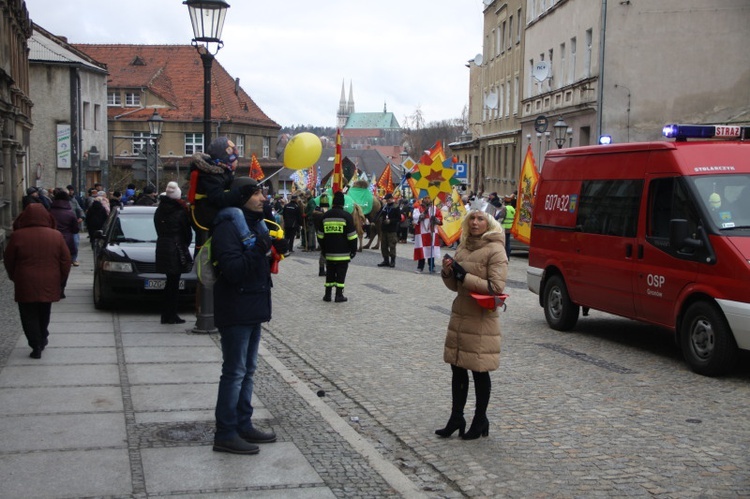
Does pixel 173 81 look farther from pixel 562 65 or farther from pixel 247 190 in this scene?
pixel 247 190

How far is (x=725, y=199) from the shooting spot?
1056 centimetres

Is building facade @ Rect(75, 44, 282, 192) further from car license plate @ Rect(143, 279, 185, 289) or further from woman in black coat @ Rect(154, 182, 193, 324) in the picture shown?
woman in black coat @ Rect(154, 182, 193, 324)

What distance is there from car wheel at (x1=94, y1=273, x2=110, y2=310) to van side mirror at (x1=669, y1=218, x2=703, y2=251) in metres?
8.17

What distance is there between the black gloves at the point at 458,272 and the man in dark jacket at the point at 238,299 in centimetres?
139

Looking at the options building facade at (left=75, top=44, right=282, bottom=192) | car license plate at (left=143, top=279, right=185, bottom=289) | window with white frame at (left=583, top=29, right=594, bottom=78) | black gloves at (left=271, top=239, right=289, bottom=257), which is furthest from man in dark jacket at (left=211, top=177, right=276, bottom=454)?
building facade at (left=75, top=44, right=282, bottom=192)

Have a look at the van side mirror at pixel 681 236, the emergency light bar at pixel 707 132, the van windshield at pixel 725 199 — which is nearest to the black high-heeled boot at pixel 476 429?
the van side mirror at pixel 681 236

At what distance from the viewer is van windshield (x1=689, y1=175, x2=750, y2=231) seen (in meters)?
10.3

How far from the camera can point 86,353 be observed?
10891 mm

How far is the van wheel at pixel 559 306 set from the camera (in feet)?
44.5

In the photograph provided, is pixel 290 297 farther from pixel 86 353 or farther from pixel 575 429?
pixel 575 429

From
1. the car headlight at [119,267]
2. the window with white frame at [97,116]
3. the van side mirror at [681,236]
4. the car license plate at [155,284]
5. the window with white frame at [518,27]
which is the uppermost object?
the window with white frame at [518,27]

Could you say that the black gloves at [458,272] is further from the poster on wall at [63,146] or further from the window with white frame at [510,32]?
the window with white frame at [510,32]

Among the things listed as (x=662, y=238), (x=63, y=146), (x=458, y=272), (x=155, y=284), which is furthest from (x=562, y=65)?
(x=458, y=272)

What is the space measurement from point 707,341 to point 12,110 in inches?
881
